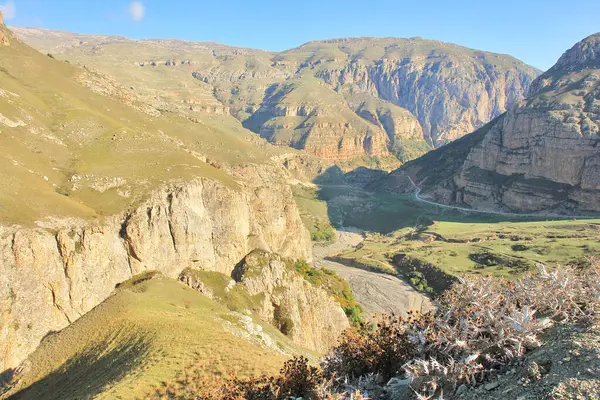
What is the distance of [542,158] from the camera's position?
15438 centimetres

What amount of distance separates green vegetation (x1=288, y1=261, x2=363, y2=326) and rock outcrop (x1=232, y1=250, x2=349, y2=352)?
1061 cm

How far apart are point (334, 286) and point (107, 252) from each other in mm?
56036

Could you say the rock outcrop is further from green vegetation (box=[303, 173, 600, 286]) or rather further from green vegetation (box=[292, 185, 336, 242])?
green vegetation (box=[292, 185, 336, 242])

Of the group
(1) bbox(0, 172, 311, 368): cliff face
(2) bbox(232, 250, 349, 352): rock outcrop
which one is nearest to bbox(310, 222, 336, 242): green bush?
(1) bbox(0, 172, 311, 368): cliff face

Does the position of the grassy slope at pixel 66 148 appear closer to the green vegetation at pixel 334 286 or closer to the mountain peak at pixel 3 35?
the mountain peak at pixel 3 35

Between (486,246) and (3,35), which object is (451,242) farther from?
(3,35)

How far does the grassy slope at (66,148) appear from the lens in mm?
41719

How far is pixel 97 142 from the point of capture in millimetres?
61125

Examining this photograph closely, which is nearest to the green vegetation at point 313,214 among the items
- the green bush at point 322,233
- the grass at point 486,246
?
the green bush at point 322,233

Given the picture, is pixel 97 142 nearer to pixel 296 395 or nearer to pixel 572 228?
pixel 296 395

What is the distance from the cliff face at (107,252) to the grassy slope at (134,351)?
8.12ft

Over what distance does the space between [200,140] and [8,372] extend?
235 ft

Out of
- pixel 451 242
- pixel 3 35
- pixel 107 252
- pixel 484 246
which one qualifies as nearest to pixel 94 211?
pixel 107 252

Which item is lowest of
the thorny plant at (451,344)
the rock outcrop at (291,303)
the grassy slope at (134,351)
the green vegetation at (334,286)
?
the green vegetation at (334,286)
